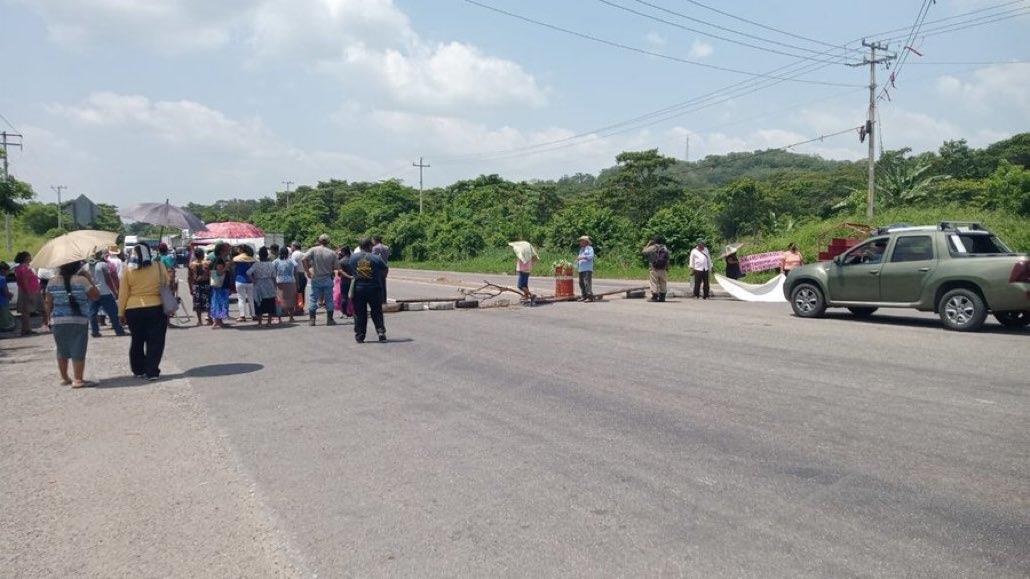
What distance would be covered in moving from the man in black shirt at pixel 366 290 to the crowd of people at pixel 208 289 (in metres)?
0.02

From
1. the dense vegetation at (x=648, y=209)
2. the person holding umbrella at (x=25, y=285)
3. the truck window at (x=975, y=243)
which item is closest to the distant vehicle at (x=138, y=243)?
the person holding umbrella at (x=25, y=285)

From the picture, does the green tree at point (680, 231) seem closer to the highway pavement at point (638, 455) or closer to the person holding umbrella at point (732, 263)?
the person holding umbrella at point (732, 263)

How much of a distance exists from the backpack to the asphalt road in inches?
298

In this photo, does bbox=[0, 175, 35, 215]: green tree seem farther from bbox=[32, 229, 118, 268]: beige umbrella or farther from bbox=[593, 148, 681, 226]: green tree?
bbox=[593, 148, 681, 226]: green tree

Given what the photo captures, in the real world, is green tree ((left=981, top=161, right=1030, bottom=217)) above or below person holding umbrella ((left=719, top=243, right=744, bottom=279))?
above

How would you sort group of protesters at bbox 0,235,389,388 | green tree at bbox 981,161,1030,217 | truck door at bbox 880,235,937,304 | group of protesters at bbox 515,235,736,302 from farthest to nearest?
green tree at bbox 981,161,1030,217, group of protesters at bbox 515,235,736,302, truck door at bbox 880,235,937,304, group of protesters at bbox 0,235,389,388

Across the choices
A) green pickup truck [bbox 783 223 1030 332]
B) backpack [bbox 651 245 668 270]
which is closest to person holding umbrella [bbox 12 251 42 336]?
backpack [bbox 651 245 668 270]

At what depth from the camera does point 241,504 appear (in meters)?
4.85

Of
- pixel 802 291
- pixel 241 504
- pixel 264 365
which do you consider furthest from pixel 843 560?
pixel 802 291

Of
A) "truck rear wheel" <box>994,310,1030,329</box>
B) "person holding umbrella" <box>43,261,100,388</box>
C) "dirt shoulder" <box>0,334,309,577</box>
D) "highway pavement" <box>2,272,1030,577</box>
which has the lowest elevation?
"dirt shoulder" <box>0,334,309,577</box>

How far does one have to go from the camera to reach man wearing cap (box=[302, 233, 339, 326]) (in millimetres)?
14414

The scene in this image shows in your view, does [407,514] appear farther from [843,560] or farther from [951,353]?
[951,353]

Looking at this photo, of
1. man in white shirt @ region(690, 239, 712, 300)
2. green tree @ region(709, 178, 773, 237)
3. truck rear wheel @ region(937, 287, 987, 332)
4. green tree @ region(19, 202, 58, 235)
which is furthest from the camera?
green tree @ region(19, 202, 58, 235)

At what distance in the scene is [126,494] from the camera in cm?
511
